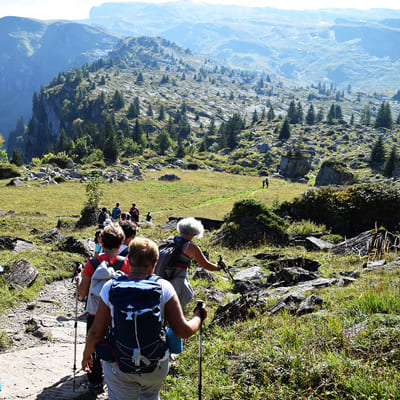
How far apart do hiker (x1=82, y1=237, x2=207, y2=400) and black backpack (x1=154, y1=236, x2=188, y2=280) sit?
1.90 metres

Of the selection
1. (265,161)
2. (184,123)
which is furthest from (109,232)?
(184,123)

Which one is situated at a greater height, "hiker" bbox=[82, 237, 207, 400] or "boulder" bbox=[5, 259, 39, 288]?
"hiker" bbox=[82, 237, 207, 400]

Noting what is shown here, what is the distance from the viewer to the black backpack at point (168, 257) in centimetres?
546

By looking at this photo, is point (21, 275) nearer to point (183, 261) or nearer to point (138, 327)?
point (183, 261)

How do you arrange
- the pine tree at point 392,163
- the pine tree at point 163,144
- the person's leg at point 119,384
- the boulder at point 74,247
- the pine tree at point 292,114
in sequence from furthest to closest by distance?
the pine tree at point 292,114 → the pine tree at point 163,144 → the pine tree at point 392,163 → the boulder at point 74,247 → the person's leg at point 119,384

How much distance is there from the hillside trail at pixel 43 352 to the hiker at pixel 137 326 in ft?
8.25

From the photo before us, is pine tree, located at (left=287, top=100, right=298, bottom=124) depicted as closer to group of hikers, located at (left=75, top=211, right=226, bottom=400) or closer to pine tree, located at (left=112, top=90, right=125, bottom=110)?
pine tree, located at (left=112, top=90, right=125, bottom=110)

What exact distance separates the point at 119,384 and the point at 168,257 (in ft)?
7.47

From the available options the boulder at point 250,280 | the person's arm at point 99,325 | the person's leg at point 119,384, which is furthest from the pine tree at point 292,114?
the person's leg at point 119,384

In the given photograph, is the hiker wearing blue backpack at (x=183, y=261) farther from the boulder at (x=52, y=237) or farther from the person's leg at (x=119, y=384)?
the boulder at (x=52, y=237)

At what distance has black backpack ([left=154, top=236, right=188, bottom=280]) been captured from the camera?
5459 millimetres

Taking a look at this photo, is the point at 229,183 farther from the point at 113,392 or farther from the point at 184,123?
the point at 184,123

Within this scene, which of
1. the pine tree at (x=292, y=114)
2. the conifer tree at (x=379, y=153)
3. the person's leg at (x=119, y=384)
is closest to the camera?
the person's leg at (x=119, y=384)

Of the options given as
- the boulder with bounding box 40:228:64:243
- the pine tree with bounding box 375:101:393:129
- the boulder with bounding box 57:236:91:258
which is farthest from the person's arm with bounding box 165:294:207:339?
the pine tree with bounding box 375:101:393:129
